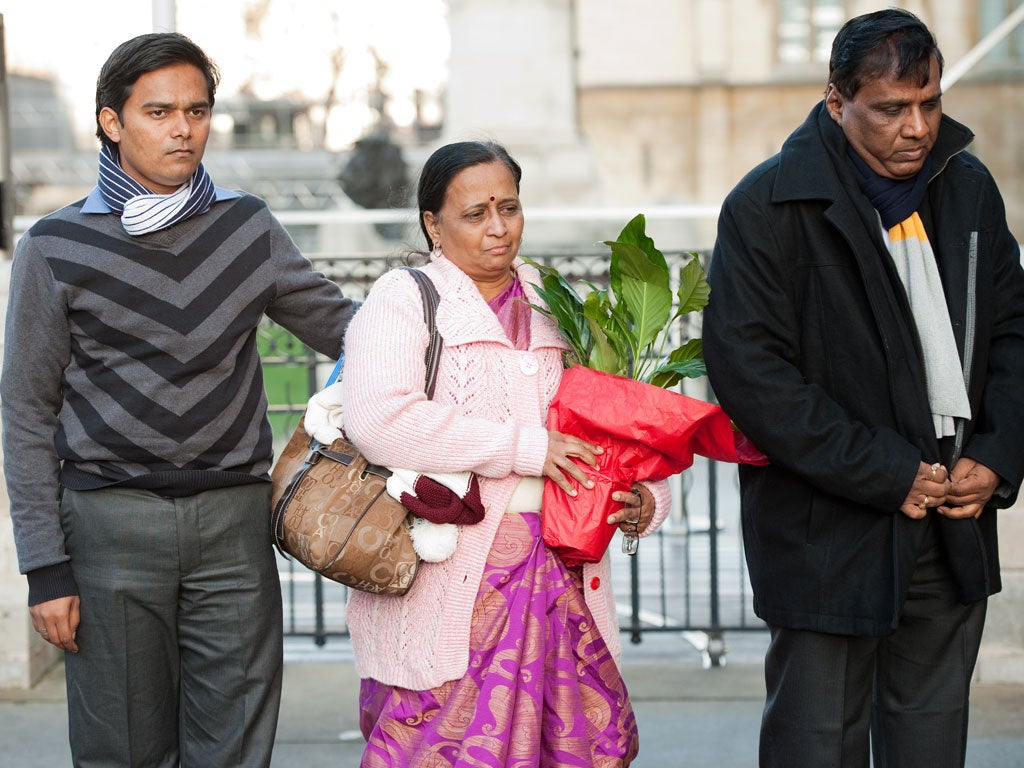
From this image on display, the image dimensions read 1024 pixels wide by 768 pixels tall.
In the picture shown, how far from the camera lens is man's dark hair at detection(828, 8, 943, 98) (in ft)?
8.82

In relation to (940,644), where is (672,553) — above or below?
below

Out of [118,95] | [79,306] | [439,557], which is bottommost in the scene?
[439,557]

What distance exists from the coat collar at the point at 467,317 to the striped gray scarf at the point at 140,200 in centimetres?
55

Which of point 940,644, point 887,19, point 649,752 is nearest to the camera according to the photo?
point 887,19

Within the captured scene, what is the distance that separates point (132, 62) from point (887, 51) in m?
1.57

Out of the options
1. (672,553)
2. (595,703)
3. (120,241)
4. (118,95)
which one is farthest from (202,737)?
(672,553)

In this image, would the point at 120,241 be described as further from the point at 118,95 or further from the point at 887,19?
the point at 887,19

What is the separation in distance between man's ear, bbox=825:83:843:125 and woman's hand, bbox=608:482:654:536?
0.91 meters

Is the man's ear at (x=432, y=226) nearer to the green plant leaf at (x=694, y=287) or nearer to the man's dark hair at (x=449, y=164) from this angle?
the man's dark hair at (x=449, y=164)

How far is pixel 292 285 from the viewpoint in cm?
309

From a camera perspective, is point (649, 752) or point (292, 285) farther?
point (649, 752)

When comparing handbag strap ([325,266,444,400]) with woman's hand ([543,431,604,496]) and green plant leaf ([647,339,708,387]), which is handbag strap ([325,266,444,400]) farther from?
green plant leaf ([647,339,708,387])

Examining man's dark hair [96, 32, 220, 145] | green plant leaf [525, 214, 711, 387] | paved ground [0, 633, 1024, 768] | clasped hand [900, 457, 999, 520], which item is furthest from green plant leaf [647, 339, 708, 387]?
paved ground [0, 633, 1024, 768]

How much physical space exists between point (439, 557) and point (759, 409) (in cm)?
76
